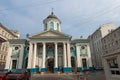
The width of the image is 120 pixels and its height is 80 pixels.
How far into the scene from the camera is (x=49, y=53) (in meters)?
29.0

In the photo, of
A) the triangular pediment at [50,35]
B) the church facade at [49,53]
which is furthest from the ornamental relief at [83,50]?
the triangular pediment at [50,35]

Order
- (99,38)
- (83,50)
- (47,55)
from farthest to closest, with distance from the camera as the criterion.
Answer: (99,38)
(83,50)
(47,55)

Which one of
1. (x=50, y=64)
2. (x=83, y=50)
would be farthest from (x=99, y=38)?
(x=50, y=64)

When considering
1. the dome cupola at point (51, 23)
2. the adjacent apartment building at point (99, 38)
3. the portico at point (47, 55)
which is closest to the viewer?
the portico at point (47, 55)

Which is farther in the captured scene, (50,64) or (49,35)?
(50,64)

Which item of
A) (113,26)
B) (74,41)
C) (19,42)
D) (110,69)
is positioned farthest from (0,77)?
(113,26)

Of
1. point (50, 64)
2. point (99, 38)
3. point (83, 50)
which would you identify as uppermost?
point (99, 38)

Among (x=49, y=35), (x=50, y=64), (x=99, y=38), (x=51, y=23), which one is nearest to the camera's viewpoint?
(x=49, y=35)

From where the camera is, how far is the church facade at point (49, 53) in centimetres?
2669

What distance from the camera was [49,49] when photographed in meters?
29.5

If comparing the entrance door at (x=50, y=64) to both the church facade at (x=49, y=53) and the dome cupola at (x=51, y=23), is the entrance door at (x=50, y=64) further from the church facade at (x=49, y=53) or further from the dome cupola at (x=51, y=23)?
the dome cupola at (x=51, y=23)

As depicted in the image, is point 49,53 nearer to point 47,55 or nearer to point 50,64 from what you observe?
point 47,55

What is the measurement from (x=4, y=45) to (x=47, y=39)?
2072cm

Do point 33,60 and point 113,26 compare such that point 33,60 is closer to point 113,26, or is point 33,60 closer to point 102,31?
point 102,31
